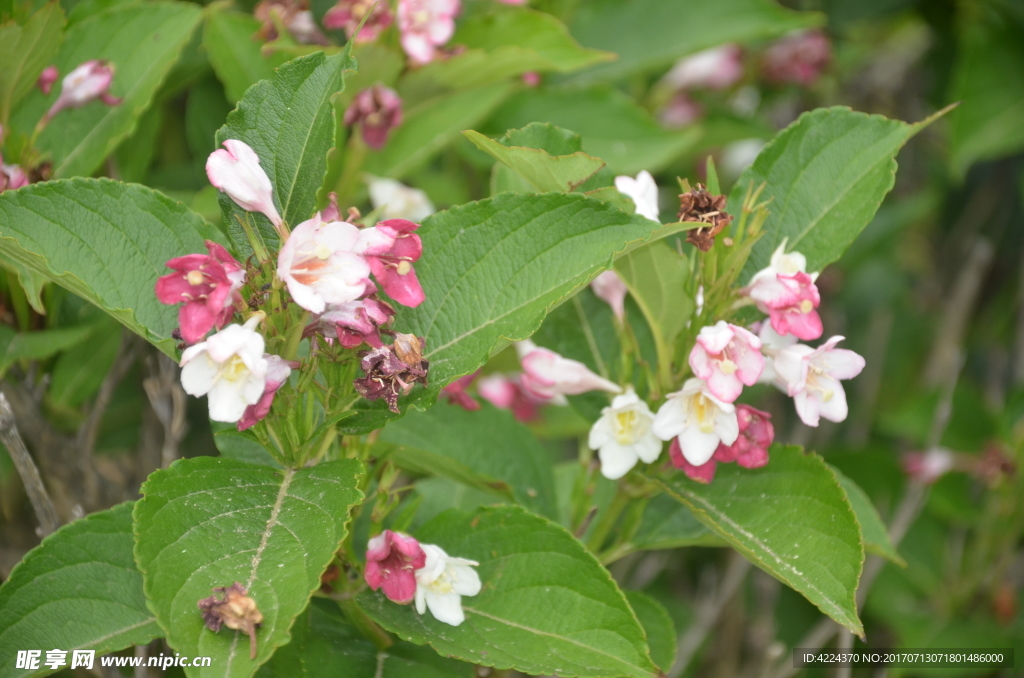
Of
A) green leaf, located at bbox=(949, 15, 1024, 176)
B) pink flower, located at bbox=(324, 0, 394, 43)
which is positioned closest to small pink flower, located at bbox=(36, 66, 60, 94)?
pink flower, located at bbox=(324, 0, 394, 43)

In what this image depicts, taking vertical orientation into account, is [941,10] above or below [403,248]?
below

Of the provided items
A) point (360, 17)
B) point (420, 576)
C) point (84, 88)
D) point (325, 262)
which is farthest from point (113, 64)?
point (420, 576)

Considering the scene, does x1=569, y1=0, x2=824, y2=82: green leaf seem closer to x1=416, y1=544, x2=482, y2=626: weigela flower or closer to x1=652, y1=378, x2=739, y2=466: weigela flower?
x1=652, y1=378, x2=739, y2=466: weigela flower

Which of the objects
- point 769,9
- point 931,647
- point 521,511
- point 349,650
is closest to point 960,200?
point 769,9

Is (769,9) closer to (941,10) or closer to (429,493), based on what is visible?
(941,10)

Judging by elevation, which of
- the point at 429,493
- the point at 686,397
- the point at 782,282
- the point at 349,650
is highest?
the point at 782,282

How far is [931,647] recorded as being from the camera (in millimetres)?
2053

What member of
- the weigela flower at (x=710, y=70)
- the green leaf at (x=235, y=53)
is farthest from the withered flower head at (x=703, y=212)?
the weigela flower at (x=710, y=70)

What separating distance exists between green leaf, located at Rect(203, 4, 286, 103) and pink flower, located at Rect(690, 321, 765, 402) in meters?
0.97

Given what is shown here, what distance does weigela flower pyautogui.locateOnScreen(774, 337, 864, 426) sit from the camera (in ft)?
3.72

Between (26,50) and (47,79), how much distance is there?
102mm

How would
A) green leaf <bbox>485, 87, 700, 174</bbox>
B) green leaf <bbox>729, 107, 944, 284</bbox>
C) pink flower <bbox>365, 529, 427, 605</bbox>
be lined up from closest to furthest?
pink flower <bbox>365, 529, 427, 605</bbox> < green leaf <bbox>729, 107, 944, 284</bbox> < green leaf <bbox>485, 87, 700, 174</bbox>

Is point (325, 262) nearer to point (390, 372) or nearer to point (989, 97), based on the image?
point (390, 372)

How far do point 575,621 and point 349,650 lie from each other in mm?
327
